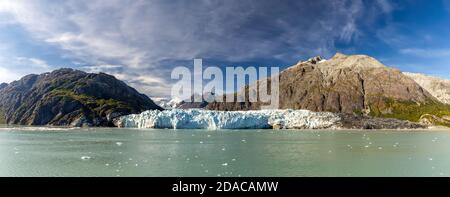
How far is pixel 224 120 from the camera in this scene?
16825cm

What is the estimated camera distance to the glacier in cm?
16525

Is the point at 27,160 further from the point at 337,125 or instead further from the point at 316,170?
the point at 337,125

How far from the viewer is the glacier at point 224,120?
165250mm

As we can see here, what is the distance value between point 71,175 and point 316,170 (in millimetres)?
18915

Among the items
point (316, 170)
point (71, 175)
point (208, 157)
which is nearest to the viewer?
point (71, 175)

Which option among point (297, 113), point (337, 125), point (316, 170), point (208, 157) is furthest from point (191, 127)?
point (316, 170)

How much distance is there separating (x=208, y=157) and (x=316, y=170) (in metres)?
12.8

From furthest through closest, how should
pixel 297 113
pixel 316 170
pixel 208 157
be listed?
pixel 297 113 → pixel 208 157 → pixel 316 170
